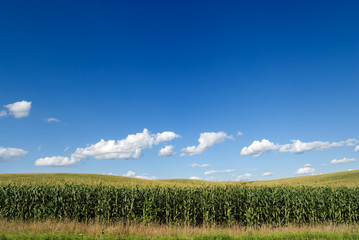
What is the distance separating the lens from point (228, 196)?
55.9 ft

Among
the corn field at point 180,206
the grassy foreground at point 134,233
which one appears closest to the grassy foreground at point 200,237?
the grassy foreground at point 134,233

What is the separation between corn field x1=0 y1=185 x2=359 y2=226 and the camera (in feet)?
53.9

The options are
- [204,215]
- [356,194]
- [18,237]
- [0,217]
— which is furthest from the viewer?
[356,194]

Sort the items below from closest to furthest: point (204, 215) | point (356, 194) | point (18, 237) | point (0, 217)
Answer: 1. point (18, 237)
2. point (204, 215)
3. point (0, 217)
4. point (356, 194)

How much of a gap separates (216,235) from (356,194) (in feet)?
45.1

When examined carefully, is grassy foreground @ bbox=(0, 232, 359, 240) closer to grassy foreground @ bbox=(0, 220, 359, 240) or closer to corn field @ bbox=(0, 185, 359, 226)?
grassy foreground @ bbox=(0, 220, 359, 240)

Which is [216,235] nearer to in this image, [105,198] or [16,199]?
[105,198]

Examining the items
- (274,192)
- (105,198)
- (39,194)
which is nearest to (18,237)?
(105,198)

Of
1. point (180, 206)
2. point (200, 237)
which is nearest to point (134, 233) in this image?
point (200, 237)

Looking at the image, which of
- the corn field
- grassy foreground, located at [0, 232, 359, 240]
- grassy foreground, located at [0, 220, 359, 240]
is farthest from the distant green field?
grassy foreground, located at [0, 232, 359, 240]

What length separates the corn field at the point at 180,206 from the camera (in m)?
16.4

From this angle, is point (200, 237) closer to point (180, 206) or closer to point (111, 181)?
point (180, 206)

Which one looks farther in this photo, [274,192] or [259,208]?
[274,192]

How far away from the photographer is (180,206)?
16531mm
